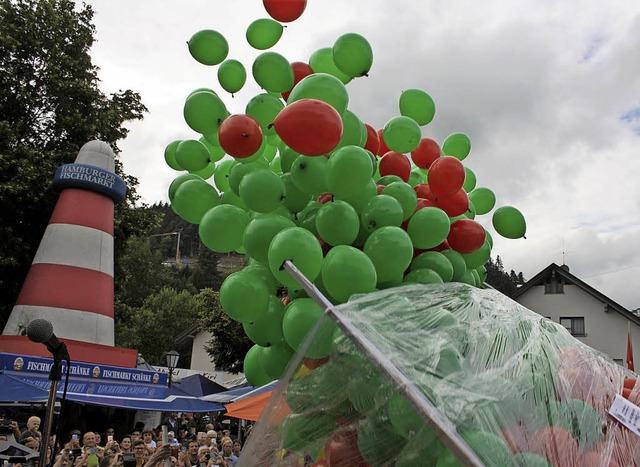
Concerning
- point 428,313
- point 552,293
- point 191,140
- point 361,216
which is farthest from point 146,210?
point 552,293

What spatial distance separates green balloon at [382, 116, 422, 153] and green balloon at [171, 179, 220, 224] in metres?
1.32

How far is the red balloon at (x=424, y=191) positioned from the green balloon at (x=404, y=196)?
391 millimetres

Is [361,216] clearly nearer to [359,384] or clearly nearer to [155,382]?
[359,384]

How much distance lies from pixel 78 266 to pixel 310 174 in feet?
38.3

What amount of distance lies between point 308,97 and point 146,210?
15.8 m

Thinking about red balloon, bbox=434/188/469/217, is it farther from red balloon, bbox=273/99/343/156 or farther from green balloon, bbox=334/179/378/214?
red balloon, bbox=273/99/343/156

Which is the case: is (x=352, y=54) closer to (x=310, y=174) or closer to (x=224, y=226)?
(x=310, y=174)

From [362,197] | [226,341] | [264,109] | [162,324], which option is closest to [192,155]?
[264,109]

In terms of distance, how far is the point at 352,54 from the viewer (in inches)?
149

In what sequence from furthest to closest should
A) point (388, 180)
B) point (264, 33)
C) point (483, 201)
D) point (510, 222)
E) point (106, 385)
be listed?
1. point (106, 385)
2. point (483, 201)
3. point (510, 222)
4. point (264, 33)
5. point (388, 180)

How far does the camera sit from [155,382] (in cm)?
1505

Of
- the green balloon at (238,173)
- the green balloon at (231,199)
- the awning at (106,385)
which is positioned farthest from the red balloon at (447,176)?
the awning at (106,385)

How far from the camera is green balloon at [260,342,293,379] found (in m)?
3.38

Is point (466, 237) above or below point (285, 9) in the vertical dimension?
below
